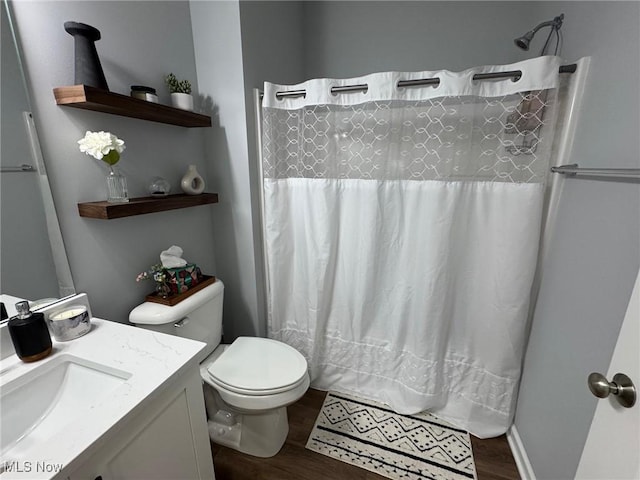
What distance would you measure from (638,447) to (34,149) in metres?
1.72

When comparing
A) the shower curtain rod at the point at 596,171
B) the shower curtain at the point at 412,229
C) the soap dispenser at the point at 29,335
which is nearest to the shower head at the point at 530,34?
the shower curtain at the point at 412,229

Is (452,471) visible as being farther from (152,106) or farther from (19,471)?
(152,106)

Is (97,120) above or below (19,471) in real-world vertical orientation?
above

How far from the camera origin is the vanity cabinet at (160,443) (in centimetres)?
64

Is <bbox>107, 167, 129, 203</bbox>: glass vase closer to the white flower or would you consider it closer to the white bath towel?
the white flower

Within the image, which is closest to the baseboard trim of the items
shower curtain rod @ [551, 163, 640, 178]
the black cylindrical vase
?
shower curtain rod @ [551, 163, 640, 178]

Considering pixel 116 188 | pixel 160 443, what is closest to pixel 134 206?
pixel 116 188

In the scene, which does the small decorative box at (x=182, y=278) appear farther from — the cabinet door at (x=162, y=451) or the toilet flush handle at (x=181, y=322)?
the cabinet door at (x=162, y=451)

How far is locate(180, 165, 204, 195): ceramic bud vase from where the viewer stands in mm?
1411

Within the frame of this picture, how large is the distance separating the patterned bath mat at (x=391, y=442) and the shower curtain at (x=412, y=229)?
0.08 meters

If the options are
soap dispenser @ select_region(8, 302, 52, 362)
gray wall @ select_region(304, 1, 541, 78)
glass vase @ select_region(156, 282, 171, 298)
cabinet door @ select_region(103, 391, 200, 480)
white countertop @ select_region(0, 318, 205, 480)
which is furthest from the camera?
gray wall @ select_region(304, 1, 541, 78)

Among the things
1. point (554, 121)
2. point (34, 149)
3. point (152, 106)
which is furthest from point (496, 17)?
point (34, 149)

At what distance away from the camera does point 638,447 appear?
21.2 inches

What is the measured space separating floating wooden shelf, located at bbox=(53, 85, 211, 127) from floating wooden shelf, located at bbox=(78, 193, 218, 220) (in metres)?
0.34
